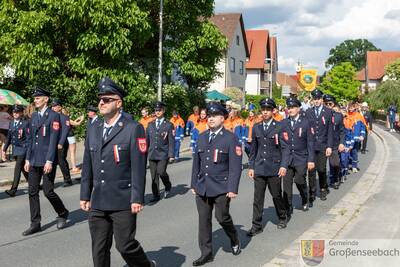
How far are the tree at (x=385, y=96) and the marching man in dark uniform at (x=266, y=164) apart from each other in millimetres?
50123

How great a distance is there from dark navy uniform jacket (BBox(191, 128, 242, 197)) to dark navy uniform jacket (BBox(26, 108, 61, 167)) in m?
2.33

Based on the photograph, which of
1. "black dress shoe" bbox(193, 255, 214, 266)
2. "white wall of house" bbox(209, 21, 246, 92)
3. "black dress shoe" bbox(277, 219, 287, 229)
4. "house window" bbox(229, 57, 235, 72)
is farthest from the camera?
"house window" bbox(229, 57, 235, 72)

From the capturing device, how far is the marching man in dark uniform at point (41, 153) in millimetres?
6899

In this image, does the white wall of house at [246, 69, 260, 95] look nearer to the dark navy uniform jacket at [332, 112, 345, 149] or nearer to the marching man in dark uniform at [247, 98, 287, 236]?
the dark navy uniform jacket at [332, 112, 345, 149]

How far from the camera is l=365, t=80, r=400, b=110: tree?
177 ft

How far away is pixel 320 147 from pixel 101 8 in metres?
12.3

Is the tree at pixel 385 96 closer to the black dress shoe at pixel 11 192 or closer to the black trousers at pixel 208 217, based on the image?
the black dress shoe at pixel 11 192

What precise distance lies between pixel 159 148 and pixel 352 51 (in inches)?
4834

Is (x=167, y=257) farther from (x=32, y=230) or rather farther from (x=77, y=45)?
(x=77, y=45)

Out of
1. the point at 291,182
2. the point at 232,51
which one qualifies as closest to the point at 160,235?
the point at 291,182

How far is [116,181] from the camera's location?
14.6 feet

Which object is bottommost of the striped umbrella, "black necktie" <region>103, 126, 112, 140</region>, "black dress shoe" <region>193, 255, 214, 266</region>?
"black dress shoe" <region>193, 255, 214, 266</region>

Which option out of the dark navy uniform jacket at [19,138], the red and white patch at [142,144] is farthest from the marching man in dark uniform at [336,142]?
the red and white patch at [142,144]

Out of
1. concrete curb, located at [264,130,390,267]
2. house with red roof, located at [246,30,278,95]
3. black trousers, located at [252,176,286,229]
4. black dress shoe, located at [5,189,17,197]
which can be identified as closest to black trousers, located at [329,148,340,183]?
concrete curb, located at [264,130,390,267]
